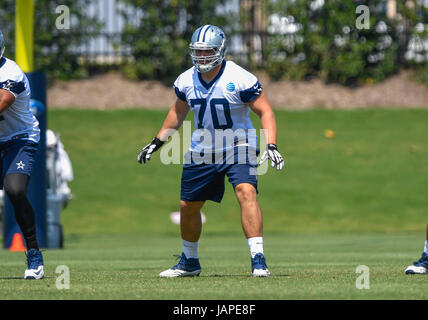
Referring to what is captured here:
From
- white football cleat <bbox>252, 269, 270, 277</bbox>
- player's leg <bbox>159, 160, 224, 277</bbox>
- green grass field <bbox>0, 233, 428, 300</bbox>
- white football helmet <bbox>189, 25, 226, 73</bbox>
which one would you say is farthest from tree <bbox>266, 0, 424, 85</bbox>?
white football cleat <bbox>252, 269, 270, 277</bbox>

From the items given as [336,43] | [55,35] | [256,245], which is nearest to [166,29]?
[55,35]

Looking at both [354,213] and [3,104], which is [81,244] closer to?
[354,213]

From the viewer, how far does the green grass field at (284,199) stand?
11680 mm

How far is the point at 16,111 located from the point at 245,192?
1.93m

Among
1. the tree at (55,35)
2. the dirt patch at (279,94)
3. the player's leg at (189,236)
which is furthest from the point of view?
the dirt patch at (279,94)

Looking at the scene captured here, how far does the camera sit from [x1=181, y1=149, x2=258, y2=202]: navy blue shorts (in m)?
8.19

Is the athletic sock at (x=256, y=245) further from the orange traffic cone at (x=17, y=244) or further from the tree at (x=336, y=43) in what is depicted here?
the tree at (x=336, y=43)

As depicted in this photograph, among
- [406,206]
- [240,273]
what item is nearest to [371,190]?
[406,206]

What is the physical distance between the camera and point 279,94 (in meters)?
23.6

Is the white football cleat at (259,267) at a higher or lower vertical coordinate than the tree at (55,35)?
lower

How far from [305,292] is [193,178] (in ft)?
6.32

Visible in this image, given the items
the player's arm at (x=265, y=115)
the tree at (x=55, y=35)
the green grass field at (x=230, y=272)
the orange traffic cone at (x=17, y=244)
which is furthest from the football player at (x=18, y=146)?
the tree at (x=55, y=35)

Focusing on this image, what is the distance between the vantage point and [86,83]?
23.9 m

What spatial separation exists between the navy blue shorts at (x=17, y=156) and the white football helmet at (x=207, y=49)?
1.48 metres
